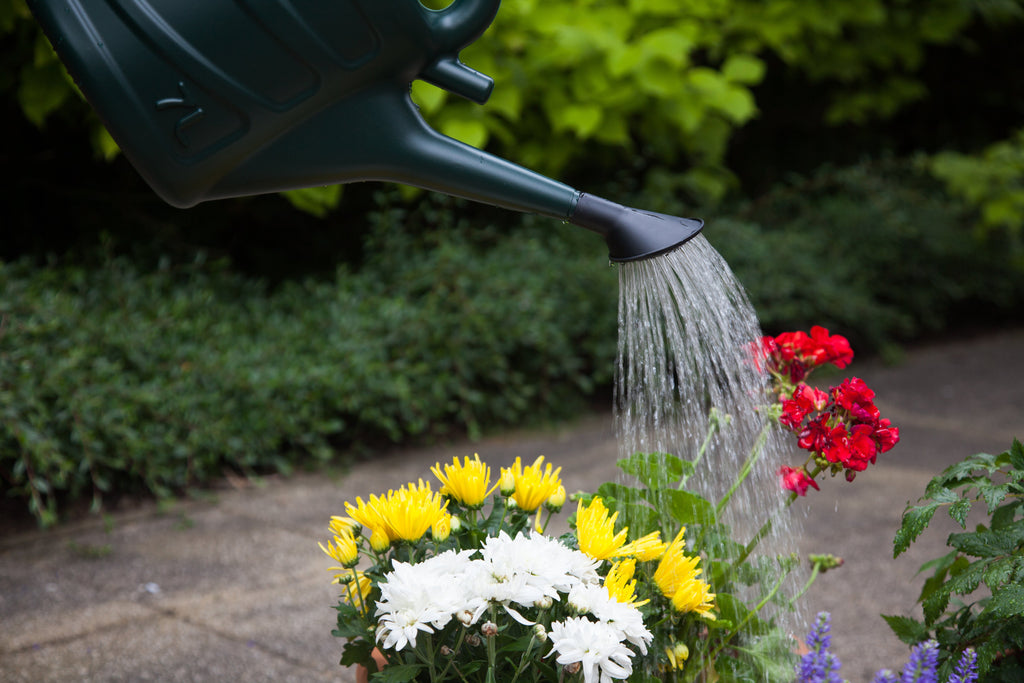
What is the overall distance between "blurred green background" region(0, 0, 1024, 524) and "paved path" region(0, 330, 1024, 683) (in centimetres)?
19

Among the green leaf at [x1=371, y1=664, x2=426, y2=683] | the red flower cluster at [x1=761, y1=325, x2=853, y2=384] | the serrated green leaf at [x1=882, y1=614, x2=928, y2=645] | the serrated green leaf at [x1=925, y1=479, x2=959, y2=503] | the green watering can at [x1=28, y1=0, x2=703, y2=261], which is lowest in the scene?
the serrated green leaf at [x1=882, y1=614, x2=928, y2=645]

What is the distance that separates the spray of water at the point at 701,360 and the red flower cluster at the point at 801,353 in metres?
0.04

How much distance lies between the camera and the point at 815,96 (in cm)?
752

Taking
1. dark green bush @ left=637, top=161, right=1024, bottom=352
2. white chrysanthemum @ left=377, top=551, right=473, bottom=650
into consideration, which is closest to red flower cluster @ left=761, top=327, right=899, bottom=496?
white chrysanthemum @ left=377, top=551, right=473, bottom=650

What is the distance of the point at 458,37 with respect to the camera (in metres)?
0.95

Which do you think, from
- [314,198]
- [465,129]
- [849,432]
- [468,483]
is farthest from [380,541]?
[465,129]

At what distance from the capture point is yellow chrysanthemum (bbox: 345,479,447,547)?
119 centimetres

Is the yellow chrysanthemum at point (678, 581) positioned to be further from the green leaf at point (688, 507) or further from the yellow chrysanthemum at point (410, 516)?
the yellow chrysanthemum at point (410, 516)

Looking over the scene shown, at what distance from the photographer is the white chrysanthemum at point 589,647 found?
1.04 metres

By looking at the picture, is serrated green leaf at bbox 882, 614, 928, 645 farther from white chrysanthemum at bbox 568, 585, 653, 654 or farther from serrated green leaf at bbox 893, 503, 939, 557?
white chrysanthemum at bbox 568, 585, 653, 654

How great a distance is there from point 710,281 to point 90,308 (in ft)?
10.1

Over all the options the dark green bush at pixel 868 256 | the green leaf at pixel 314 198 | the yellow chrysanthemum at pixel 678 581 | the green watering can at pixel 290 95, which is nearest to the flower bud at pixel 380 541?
the yellow chrysanthemum at pixel 678 581

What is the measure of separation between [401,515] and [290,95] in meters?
0.57

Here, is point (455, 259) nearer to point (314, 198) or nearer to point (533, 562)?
point (314, 198)
